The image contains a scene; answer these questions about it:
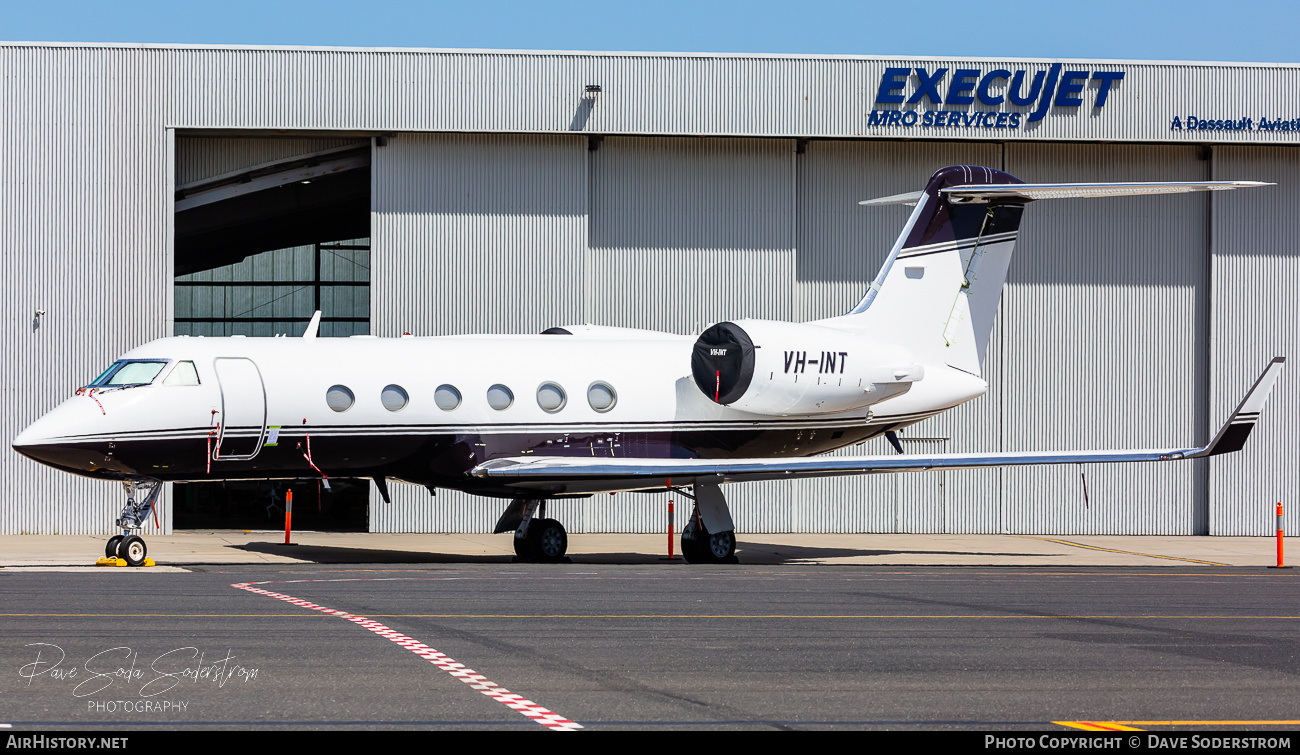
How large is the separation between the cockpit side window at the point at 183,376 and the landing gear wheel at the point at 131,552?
2101 millimetres

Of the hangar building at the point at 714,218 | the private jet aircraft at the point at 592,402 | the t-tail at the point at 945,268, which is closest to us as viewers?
the private jet aircraft at the point at 592,402

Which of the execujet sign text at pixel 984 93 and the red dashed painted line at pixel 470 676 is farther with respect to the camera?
the execujet sign text at pixel 984 93

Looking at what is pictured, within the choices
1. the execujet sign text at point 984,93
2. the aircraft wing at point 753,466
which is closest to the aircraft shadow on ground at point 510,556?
the aircraft wing at point 753,466

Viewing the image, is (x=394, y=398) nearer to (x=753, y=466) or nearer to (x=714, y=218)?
(x=753, y=466)

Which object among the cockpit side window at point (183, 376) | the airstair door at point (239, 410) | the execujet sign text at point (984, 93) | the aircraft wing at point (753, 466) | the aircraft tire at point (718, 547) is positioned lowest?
the aircraft tire at point (718, 547)

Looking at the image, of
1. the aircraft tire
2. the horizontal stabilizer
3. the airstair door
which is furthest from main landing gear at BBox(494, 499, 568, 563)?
the horizontal stabilizer

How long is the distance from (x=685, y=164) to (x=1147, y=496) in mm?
12025

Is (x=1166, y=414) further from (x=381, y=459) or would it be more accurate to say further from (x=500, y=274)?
(x=381, y=459)

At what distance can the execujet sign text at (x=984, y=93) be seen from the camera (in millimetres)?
27922

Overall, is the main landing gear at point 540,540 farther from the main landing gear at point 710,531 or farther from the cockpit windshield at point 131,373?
the cockpit windshield at point 131,373

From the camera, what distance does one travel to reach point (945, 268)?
2309cm

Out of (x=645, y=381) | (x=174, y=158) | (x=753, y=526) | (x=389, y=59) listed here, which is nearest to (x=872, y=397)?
(x=645, y=381)

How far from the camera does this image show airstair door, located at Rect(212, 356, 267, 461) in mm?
18375

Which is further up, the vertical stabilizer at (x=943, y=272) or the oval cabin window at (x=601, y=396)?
the vertical stabilizer at (x=943, y=272)
